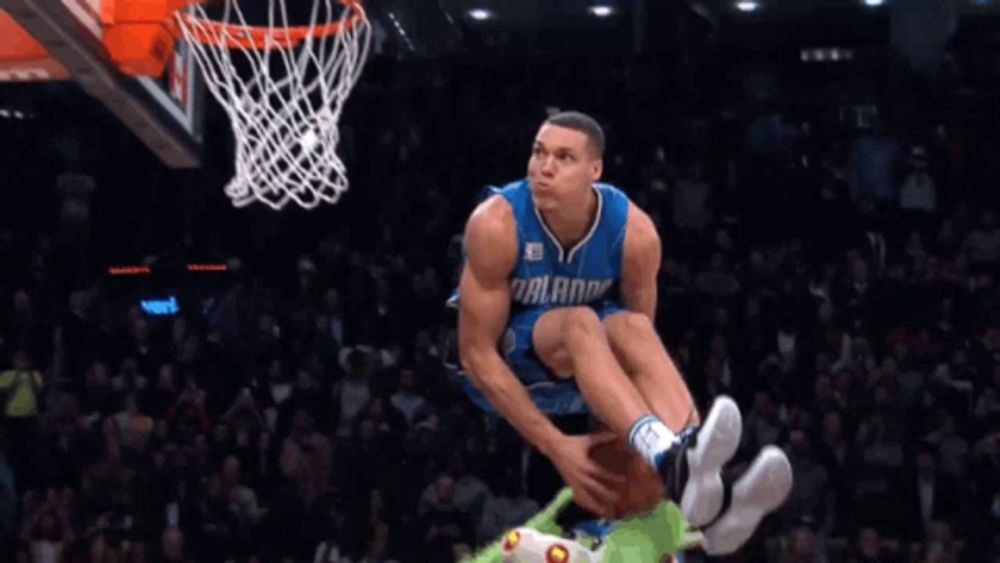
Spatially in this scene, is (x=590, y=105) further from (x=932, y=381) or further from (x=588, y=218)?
(x=588, y=218)

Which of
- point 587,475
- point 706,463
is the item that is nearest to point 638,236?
point 587,475

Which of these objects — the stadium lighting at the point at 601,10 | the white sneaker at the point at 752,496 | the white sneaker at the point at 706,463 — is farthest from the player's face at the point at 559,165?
the stadium lighting at the point at 601,10

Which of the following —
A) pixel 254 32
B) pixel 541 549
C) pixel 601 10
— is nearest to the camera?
pixel 541 549

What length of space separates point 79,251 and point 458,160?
3.29 metres

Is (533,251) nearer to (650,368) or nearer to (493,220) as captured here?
(493,220)

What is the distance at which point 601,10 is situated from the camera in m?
18.0

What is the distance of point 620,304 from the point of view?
6.02 metres

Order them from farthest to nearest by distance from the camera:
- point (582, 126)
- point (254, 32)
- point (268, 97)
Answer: point (254, 32) < point (268, 97) < point (582, 126)

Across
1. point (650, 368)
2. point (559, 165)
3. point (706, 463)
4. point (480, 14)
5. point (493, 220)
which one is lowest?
point (706, 463)

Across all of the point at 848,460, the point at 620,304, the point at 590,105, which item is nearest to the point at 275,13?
Result: the point at 620,304

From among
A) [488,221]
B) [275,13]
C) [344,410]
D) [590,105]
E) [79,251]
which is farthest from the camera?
[590,105]

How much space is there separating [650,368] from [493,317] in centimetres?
55

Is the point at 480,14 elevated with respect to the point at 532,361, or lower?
elevated

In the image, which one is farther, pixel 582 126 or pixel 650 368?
pixel 582 126
